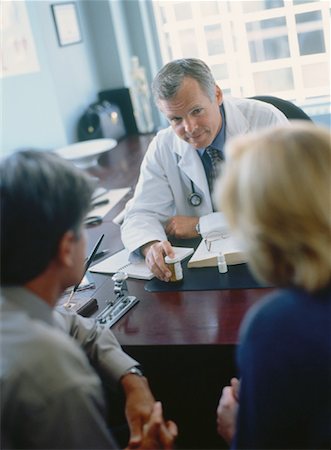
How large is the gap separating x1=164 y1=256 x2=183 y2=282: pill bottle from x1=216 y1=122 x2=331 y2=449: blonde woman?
0.66 meters

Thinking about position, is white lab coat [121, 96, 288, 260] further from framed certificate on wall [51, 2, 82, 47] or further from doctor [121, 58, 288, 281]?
framed certificate on wall [51, 2, 82, 47]

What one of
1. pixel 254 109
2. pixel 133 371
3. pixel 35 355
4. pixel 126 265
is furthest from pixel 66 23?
pixel 35 355

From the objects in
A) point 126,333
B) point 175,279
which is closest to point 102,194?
point 175,279

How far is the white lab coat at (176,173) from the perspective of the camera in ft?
6.25

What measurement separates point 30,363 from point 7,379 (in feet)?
0.13

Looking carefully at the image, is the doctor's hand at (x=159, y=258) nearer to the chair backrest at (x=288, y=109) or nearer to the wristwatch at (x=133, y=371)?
the wristwatch at (x=133, y=371)

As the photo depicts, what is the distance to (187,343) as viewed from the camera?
1.23 meters

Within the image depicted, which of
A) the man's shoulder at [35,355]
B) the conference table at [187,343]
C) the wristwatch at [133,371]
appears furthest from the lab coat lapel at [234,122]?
the man's shoulder at [35,355]

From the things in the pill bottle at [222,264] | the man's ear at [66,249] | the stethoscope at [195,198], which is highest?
the man's ear at [66,249]

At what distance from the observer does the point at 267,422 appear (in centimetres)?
86

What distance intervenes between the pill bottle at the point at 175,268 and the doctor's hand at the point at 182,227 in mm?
281

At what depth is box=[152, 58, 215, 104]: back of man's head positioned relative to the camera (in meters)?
1.72

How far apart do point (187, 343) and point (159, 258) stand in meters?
0.38

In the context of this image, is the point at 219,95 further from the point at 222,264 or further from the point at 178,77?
the point at 222,264
